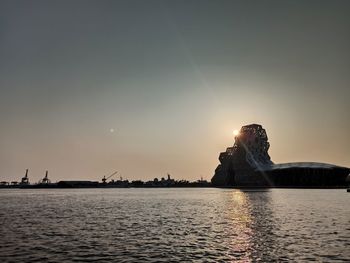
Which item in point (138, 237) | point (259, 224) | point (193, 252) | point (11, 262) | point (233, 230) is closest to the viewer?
point (11, 262)

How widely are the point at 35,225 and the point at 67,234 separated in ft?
38.5

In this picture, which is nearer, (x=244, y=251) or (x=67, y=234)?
(x=244, y=251)

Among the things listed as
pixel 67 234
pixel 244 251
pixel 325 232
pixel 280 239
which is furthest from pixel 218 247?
pixel 67 234

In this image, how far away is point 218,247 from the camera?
115 feet

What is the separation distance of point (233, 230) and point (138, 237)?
12915 mm

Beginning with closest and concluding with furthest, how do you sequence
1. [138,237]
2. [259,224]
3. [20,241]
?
[20,241] < [138,237] < [259,224]

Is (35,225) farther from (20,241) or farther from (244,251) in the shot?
(244,251)

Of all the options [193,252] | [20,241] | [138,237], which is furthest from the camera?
[138,237]

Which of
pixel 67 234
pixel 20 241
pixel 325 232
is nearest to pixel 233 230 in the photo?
pixel 325 232

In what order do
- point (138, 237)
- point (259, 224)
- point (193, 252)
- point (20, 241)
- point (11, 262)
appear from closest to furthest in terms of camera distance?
point (11, 262) → point (193, 252) → point (20, 241) → point (138, 237) → point (259, 224)

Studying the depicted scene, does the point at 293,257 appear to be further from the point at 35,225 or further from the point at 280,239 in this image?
the point at 35,225

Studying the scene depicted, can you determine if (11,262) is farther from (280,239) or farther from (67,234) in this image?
(280,239)

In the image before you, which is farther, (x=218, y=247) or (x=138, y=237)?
(x=138, y=237)

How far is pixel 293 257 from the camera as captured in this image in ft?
99.0
